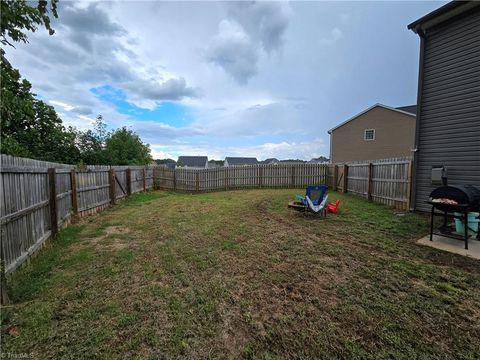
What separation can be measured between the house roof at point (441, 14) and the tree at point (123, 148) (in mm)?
15692

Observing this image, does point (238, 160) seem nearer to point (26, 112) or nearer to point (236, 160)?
point (236, 160)

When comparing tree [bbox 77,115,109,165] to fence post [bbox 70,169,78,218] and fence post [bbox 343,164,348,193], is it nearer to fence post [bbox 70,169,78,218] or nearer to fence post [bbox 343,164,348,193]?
fence post [bbox 70,169,78,218]

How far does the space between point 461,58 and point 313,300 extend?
280 inches

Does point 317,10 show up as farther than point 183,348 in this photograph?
Yes

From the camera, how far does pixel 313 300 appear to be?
7.98 ft

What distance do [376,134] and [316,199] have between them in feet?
52.0

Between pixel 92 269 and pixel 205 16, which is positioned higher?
pixel 205 16

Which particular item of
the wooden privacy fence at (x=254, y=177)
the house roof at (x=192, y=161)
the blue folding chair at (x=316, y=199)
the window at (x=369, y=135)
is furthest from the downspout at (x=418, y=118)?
the house roof at (x=192, y=161)

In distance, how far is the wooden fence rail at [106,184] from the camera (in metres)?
3.11

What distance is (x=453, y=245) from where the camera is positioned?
3.97m

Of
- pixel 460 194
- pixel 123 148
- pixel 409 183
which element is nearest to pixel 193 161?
pixel 123 148

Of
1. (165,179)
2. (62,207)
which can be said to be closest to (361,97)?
(165,179)

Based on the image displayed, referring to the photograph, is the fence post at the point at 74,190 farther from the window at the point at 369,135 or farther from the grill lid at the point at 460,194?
the window at the point at 369,135

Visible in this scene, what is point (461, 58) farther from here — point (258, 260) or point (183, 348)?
point (183, 348)
